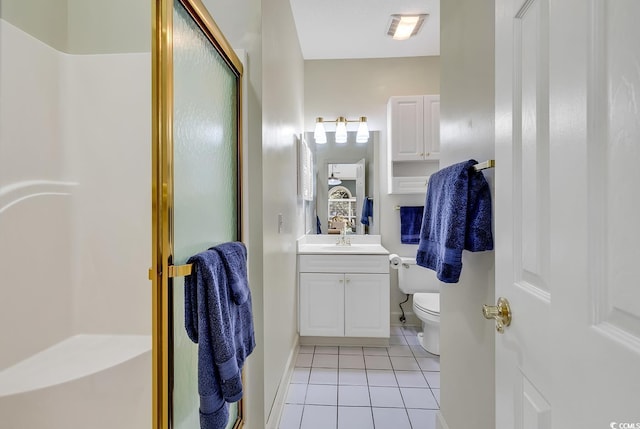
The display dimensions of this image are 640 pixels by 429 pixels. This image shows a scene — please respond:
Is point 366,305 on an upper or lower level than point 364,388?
upper

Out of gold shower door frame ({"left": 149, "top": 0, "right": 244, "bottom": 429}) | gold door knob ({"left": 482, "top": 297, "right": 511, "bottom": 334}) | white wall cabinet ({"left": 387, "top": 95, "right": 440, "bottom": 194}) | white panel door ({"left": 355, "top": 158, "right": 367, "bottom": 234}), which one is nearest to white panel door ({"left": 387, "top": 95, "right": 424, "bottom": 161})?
white wall cabinet ({"left": 387, "top": 95, "right": 440, "bottom": 194})

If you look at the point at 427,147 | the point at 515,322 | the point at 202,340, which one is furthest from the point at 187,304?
the point at 427,147

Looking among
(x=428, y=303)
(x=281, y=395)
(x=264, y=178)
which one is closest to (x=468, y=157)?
(x=264, y=178)

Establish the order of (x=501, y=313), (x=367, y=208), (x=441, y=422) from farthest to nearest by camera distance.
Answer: (x=367, y=208)
(x=441, y=422)
(x=501, y=313)

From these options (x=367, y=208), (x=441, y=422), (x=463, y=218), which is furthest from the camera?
(x=367, y=208)

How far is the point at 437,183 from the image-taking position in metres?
1.31

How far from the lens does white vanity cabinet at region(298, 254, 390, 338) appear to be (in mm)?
2520

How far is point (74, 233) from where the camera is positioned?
1.52 meters

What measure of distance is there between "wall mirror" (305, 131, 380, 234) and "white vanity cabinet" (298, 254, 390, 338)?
58 centimetres

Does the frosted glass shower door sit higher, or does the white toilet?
the frosted glass shower door

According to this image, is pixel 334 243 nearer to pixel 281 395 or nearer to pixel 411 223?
pixel 411 223

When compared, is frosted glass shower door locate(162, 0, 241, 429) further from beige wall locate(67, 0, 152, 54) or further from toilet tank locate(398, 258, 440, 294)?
toilet tank locate(398, 258, 440, 294)

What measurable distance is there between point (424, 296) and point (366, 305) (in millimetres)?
520

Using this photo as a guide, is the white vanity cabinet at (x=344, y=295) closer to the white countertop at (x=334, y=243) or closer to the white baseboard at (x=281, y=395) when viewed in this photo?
the white countertop at (x=334, y=243)
